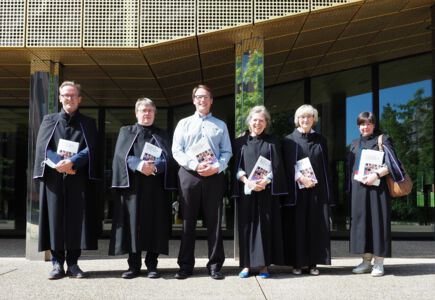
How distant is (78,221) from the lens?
544 centimetres

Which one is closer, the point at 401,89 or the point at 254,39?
the point at 254,39

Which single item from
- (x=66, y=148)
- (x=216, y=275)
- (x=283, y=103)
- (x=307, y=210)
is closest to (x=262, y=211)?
(x=307, y=210)

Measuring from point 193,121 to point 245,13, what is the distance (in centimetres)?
186

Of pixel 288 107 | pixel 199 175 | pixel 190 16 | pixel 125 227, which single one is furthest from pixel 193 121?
pixel 288 107

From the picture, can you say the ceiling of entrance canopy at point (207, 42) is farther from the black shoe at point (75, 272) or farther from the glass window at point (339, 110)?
the black shoe at point (75, 272)

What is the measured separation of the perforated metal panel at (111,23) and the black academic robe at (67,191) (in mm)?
1447

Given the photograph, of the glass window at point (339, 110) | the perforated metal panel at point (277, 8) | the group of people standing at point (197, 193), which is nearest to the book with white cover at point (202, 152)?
the group of people standing at point (197, 193)

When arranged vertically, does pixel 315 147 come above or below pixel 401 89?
below

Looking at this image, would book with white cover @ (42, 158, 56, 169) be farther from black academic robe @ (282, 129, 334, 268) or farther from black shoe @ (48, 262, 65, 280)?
black academic robe @ (282, 129, 334, 268)

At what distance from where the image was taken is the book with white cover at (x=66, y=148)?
5422 millimetres

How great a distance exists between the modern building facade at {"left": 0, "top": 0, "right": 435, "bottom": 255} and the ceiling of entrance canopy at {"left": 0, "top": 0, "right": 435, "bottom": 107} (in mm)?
18

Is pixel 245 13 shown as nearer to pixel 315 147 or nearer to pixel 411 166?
pixel 315 147

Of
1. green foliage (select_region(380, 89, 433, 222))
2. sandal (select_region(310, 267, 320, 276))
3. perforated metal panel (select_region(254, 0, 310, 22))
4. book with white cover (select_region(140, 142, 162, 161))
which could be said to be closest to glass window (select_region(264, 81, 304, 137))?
green foliage (select_region(380, 89, 433, 222))

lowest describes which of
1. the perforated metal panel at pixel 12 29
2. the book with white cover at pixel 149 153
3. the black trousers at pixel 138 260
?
the black trousers at pixel 138 260
